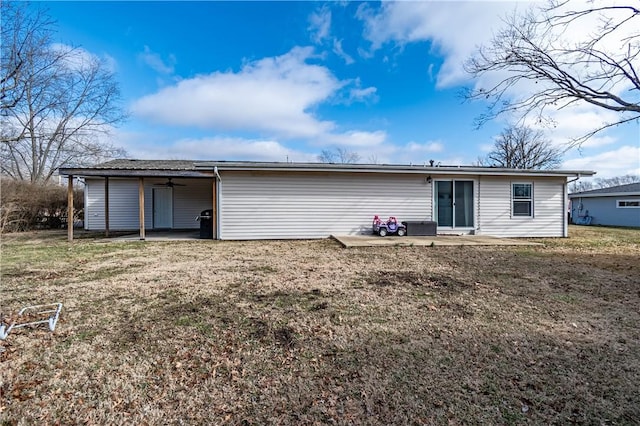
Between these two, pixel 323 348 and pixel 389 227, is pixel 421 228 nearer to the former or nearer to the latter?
pixel 389 227

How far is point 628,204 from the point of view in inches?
749

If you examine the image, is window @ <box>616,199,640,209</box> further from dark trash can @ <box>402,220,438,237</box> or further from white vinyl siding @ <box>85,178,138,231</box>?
white vinyl siding @ <box>85,178,138,231</box>

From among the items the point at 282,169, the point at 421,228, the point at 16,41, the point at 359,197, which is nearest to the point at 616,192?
the point at 421,228

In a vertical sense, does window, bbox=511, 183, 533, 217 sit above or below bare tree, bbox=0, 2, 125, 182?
below

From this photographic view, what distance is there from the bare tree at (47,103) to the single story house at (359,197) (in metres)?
7.58

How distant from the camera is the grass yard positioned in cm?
201

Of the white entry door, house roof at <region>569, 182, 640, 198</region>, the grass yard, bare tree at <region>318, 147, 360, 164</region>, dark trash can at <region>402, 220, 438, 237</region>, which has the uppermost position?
bare tree at <region>318, 147, 360, 164</region>

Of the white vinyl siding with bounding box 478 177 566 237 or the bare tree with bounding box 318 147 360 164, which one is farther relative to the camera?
the bare tree with bounding box 318 147 360 164

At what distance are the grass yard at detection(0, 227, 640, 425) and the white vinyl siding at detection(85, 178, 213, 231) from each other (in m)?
9.27

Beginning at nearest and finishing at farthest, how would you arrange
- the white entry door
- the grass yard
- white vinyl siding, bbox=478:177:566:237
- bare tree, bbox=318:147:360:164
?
1. the grass yard
2. white vinyl siding, bbox=478:177:566:237
3. the white entry door
4. bare tree, bbox=318:147:360:164

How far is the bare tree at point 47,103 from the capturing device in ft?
43.1

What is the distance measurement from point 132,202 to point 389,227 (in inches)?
444

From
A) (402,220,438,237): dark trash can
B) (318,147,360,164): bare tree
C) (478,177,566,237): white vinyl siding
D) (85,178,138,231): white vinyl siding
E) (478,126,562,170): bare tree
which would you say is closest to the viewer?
(402,220,438,237): dark trash can

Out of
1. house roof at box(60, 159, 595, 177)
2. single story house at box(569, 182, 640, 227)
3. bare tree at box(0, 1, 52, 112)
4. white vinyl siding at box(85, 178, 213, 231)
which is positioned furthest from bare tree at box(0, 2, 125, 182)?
single story house at box(569, 182, 640, 227)
